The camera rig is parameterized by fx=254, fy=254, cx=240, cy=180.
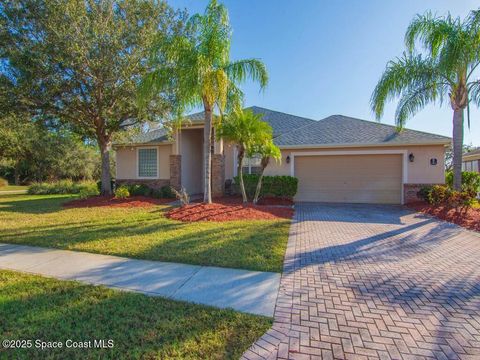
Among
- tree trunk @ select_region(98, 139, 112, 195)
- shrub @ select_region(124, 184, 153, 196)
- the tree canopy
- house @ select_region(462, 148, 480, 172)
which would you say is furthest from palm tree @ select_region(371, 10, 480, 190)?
house @ select_region(462, 148, 480, 172)

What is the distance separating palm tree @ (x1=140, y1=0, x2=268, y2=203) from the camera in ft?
27.6

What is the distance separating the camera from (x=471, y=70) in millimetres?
9219

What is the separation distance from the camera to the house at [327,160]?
472 inches

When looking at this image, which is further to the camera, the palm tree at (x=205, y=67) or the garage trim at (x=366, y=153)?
the garage trim at (x=366, y=153)

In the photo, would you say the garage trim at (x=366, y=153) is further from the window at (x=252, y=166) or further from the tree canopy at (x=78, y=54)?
the tree canopy at (x=78, y=54)

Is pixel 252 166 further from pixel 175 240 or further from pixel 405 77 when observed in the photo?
pixel 175 240

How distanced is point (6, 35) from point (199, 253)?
1224 cm

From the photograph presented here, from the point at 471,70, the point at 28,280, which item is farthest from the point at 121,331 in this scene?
the point at 471,70

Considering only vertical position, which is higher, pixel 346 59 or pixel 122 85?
pixel 346 59

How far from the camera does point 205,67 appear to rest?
8.36m

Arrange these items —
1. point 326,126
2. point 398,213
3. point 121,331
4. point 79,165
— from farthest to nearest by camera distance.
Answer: point 79,165 → point 326,126 → point 398,213 → point 121,331

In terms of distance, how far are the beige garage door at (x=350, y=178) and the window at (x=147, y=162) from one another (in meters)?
8.50

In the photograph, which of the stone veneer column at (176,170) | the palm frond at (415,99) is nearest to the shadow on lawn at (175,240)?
the stone veneer column at (176,170)

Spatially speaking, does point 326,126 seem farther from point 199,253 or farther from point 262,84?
point 199,253
